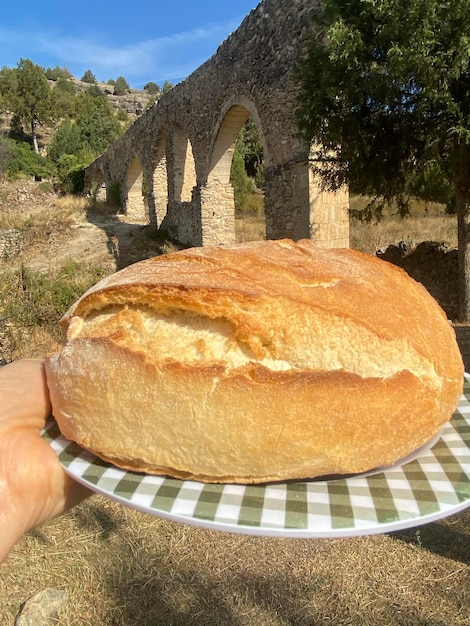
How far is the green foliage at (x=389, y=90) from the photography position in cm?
505

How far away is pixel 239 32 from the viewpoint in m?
10.8

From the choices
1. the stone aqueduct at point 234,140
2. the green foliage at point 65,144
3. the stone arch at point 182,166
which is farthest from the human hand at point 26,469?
the green foliage at point 65,144

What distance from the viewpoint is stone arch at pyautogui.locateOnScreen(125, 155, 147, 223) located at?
24828 millimetres

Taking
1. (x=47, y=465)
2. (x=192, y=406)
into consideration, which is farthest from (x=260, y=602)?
(x=192, y=406)

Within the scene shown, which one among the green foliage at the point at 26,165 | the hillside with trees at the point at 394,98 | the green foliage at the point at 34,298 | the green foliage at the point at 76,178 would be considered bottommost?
the green foliage at the point at 34,298

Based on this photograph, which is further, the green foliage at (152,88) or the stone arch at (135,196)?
the green foliage at (152,88)

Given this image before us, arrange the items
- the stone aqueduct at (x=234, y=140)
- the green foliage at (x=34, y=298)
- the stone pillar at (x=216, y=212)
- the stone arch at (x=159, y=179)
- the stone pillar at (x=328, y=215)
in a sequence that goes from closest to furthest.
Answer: the green foliage at (x=34, y=298)
the stone pillar at (x=328, y=215)
the stone aqueduct at (x=234, y=140)
the stone pillar at (x=216, y=212)
the stone arch at (x=159, y=179)

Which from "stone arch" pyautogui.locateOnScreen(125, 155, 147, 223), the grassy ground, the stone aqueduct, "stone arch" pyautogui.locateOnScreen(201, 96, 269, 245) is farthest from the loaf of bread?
"stone arch" pyautogui.locateOnScreen(125, 155, 147, 223)

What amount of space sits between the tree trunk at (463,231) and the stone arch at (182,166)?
11753 mm

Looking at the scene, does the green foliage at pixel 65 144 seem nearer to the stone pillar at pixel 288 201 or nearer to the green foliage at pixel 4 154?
the green foliage at pixel 4 154

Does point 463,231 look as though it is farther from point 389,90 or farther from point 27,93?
point 27,93

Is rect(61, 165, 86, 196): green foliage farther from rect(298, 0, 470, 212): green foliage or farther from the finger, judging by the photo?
the finger

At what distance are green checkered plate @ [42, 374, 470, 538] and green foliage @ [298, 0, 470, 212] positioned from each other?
5.35 metres

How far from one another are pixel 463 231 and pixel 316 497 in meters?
7.06
